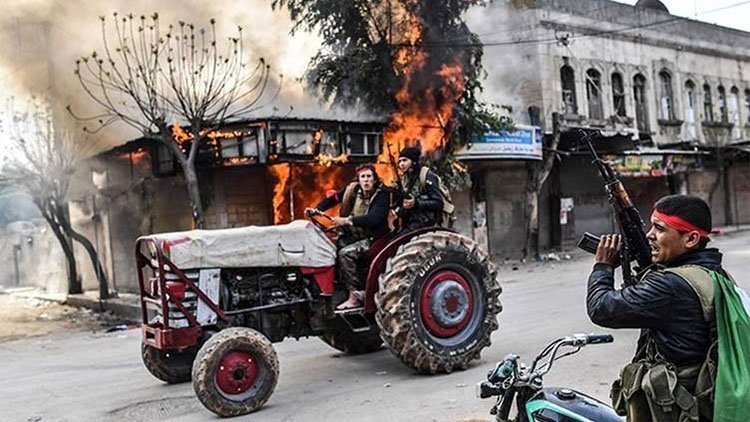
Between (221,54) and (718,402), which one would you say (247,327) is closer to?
(718,402)

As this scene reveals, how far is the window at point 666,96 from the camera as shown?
86.4 feet

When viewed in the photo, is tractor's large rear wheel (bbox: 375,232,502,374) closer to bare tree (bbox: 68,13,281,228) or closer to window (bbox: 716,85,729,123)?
bare tree (bbox: 68,13,281,228)

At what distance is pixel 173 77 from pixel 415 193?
9399 mm

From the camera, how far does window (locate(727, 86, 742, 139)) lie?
30.0 m

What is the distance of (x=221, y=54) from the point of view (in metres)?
15.8

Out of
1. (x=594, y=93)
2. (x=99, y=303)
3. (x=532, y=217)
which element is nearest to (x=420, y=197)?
(x=99, y=303)

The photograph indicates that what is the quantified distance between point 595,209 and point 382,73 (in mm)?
10529

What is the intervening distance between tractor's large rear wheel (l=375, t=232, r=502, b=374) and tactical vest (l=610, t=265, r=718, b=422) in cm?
385

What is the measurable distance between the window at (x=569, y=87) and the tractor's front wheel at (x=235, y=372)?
61.5 ft

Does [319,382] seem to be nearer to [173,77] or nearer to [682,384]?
[682,384]

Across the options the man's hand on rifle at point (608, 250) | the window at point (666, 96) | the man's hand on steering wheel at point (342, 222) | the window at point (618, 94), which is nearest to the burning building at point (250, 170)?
the man's hand on steering wheel at point (342, 222)

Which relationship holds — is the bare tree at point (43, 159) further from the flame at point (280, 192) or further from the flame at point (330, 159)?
the flame at point (330, 159)

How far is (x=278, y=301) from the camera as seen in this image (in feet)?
21.7

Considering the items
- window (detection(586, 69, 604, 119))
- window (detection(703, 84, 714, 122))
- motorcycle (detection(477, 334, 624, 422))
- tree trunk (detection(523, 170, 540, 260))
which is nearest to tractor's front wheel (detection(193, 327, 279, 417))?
motorcycle (detection(477, 334, 624, 422))
